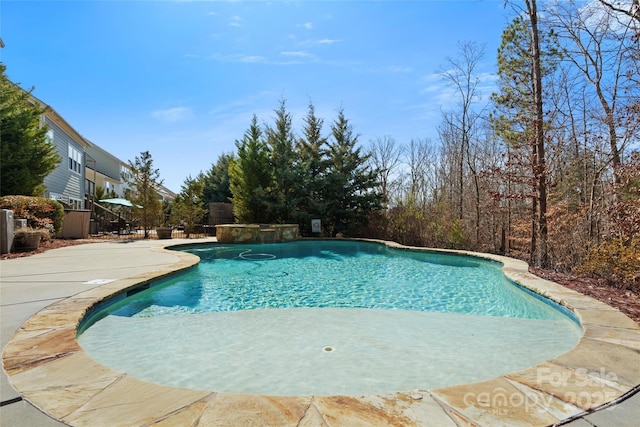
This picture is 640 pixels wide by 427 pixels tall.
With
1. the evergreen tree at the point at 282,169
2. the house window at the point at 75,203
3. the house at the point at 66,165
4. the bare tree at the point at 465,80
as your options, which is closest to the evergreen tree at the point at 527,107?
the bare tree at the point at 465,80

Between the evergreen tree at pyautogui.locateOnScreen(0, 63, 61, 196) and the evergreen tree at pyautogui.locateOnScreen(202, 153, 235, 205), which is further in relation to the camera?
the evergreen tree at pyautogui.locateOnScreen(202, 153, 235, 205)

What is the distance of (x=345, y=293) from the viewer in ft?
19.0

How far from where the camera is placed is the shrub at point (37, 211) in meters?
9.18

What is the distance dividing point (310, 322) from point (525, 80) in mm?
8354

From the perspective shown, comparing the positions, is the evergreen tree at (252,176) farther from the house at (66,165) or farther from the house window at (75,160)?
the house window at (75,160)

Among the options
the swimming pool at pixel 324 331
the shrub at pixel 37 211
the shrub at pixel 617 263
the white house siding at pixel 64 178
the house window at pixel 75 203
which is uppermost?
the white house siding at pixel 64 178

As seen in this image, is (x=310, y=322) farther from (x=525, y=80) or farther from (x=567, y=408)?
(x=525, y=80)

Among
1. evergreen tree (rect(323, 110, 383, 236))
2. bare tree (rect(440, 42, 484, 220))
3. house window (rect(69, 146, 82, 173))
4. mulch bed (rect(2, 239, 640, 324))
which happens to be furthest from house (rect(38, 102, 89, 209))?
mulch bed (rect(2, 239, 640, 324))

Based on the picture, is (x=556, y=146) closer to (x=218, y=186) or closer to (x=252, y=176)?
(x=252, y=176)

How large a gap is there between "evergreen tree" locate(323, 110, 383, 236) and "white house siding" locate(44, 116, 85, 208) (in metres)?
12.2

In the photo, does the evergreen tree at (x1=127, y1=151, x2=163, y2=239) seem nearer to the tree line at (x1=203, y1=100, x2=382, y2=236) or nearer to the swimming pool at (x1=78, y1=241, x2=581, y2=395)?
the tree line at (x1=203, y1=100, x2=382, y2=236)

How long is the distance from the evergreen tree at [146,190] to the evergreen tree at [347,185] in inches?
296

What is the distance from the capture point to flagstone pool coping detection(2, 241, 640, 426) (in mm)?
1704

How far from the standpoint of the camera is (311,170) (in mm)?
15719
